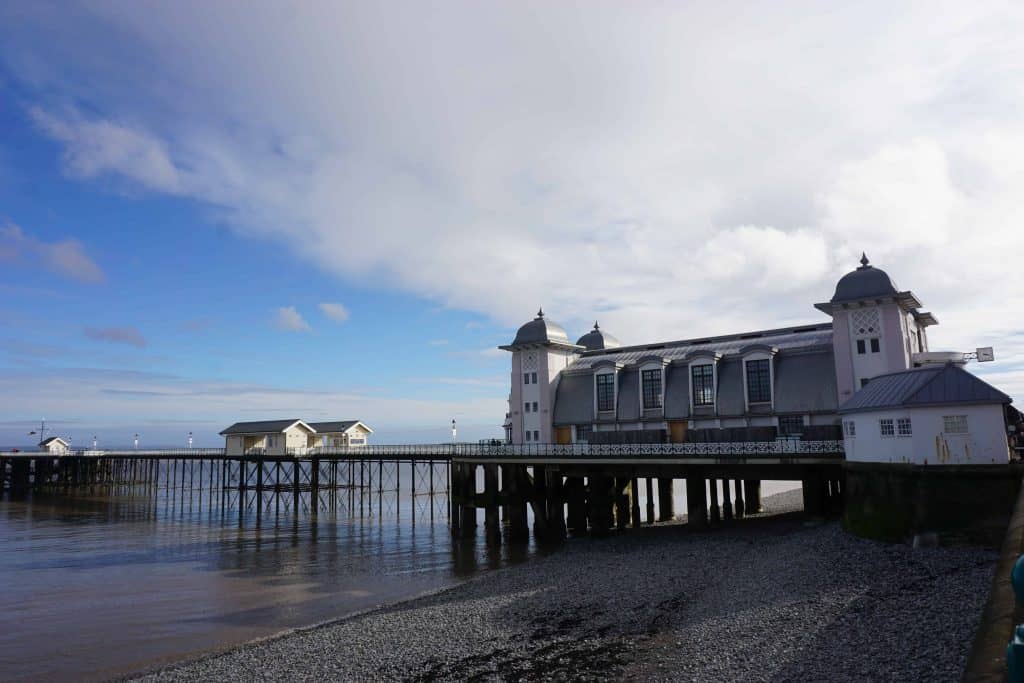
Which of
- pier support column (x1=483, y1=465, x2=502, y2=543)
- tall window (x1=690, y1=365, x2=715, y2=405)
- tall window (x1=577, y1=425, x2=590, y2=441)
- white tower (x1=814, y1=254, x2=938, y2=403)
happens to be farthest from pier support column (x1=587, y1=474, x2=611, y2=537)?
white tower (x1=814, y1=254, x2=938, y2=403)

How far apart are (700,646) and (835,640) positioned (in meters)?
2.69

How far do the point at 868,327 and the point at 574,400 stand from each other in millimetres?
16049

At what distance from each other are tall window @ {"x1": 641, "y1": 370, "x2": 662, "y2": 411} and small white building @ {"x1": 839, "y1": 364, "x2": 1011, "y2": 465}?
13.1 metres

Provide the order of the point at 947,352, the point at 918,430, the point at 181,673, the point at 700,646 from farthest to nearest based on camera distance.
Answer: the point at 947,352 < the point at 918,430 < the point at 181,673 < the point at 700,646

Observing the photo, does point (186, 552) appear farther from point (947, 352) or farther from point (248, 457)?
point (947, 352)

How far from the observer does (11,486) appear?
2938 inches

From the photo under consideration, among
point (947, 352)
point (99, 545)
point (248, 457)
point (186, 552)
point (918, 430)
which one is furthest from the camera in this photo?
point (248, 457)

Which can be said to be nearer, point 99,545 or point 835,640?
point 835,640

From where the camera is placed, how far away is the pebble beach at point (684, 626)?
1205 cm

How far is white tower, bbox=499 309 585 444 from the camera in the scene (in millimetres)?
38438

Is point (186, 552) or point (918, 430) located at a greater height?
point (918, 430)

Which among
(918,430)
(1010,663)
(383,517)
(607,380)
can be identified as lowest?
(383,517)

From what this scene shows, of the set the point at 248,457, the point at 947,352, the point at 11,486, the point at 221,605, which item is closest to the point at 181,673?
the point at 221,605

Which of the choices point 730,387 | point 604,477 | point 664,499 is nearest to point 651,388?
point 730,387
